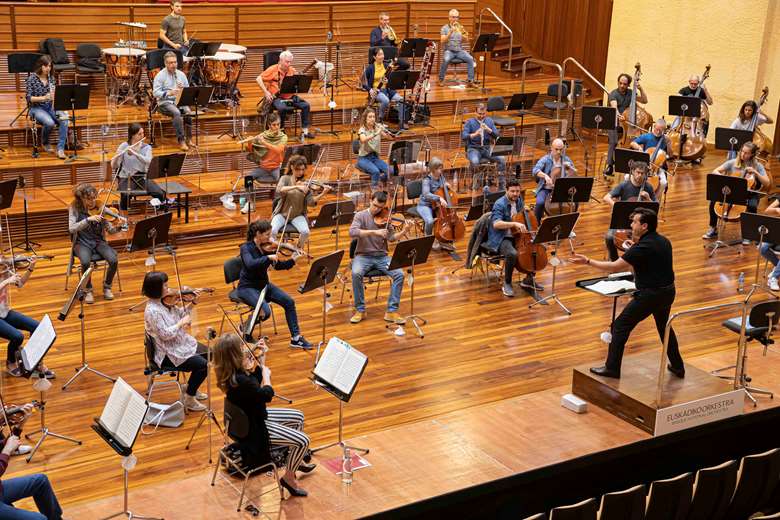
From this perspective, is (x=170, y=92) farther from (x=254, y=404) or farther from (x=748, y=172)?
(x=254, y=404)

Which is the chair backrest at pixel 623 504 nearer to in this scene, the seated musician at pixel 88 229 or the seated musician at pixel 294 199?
the seated musician at pixel 294 199

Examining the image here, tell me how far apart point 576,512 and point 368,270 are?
3.77 meters

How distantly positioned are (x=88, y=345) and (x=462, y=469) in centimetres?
366

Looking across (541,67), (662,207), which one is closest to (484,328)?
(662,207)

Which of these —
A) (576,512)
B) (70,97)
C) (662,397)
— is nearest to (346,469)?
(576,512)

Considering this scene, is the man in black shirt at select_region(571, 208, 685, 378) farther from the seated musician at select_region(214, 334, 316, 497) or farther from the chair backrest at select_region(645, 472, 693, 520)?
the seated musician at select_region(214, 334, 316, 497)

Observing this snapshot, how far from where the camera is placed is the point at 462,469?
6.03 meters

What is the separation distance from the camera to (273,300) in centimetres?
809

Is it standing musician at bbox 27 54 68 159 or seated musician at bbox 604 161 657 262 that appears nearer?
seated musician at bbox 604 161 657 262

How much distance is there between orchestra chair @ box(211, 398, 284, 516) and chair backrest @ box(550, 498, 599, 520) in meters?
1.52

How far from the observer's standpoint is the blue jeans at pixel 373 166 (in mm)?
11742

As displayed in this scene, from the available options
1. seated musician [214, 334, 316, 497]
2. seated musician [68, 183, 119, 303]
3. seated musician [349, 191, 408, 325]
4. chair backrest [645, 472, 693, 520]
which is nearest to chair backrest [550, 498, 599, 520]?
chair backrest [645, 472, 693, 520]

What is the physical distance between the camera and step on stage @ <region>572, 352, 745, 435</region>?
6.53m

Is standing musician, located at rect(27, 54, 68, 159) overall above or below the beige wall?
below
